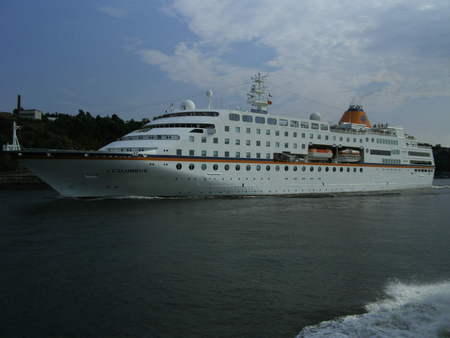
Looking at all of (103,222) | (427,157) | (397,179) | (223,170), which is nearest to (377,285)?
(103,222)

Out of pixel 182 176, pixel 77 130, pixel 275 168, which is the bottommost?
pixel 182 176

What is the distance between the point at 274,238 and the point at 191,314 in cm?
811

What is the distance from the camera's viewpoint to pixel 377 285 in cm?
991

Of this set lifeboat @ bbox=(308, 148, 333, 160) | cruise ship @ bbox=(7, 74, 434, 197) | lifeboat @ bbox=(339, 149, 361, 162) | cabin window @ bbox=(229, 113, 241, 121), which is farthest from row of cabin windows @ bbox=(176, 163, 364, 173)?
cabin window @ bbox=(229, 113, 241, 121)

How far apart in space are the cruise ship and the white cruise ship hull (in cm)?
7

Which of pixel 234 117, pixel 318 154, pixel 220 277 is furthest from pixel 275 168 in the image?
pixel 220 277

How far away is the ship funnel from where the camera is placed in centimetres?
4494

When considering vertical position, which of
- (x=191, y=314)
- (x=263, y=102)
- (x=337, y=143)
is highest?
(x=263, y=102)

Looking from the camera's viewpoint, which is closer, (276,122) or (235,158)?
(235,158)

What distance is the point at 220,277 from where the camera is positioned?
411 inches

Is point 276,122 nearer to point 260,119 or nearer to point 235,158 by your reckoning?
point 260,119

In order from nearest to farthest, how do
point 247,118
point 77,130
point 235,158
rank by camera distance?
point 235,158 < point 247,118 < point 77,130

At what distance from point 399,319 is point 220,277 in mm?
4841

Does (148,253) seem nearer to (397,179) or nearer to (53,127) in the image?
(397,179)
